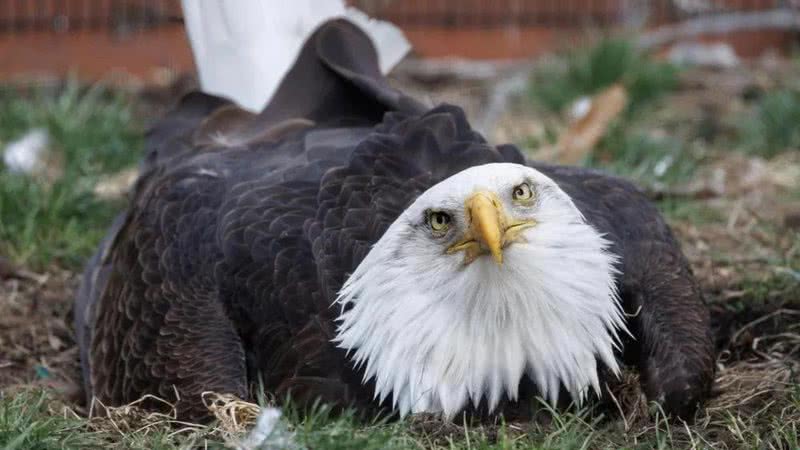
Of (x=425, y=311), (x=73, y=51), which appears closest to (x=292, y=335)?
(x=425, y=311)

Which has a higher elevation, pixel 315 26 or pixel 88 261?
pixel 315 26

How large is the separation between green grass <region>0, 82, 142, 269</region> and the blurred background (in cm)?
1

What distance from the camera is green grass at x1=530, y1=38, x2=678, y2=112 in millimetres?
8695

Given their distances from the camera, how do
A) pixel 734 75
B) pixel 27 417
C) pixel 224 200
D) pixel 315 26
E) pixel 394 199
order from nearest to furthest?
pixel 27 417
pixel 394 199
pixel 224 200
pixel 315 26
pixel 734 75

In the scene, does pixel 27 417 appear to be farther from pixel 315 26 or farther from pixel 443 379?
pixel 315 26

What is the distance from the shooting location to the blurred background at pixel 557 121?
16.8 ft

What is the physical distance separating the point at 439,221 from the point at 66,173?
362cm

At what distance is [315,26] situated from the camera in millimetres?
5875

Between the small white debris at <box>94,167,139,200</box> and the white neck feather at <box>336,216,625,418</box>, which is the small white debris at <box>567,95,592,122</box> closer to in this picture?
the small white debris at <box>94,167,139,200</box>

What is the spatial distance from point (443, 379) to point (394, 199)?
67 centimetres

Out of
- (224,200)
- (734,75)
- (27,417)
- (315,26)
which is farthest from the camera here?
(734,75)

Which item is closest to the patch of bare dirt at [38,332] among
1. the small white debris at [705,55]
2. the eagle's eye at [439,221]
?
the eagle's eye at [439,221]

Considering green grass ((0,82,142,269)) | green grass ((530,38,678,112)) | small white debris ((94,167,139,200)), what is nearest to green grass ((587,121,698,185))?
green grass ((530,38,678,112))

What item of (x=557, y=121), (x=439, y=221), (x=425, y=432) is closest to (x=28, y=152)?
(x=557, y=121)
